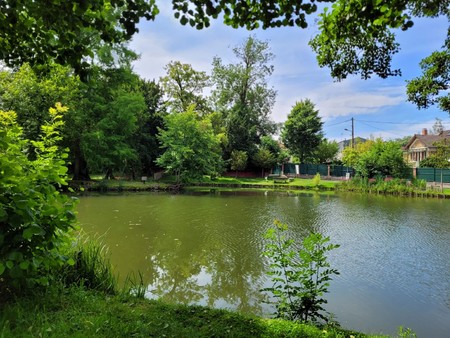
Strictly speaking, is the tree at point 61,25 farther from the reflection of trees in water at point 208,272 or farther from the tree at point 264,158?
the tree at point 264,158

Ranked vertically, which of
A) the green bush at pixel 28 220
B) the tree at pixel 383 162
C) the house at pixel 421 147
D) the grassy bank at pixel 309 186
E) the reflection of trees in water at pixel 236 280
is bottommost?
the reflection of trees in water at pixel 236 280

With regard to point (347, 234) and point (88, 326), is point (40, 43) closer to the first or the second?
point (88, 326)

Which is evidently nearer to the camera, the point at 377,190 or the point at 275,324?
the point at 275,324

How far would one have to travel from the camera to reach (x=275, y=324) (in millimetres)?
3102

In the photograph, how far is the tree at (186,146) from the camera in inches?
981

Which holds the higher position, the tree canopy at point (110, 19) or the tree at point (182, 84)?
the tree at point (182, 84)

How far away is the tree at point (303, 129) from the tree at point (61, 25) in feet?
116

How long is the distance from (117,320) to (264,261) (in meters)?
4.86

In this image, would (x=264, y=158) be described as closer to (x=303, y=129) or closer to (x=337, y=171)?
(x=303, y=129)

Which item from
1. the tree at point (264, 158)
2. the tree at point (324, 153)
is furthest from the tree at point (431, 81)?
the tree at point (324, 153)

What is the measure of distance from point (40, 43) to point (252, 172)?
114 ft

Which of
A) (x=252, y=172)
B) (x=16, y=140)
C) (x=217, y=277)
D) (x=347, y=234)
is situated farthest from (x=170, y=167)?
(x=16, y=140)

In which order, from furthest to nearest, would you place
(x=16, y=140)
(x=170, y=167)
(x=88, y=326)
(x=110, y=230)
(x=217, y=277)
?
(x=170, y=167)
(x=110, y=230)
(x=217, y=277)
(x=16, y=140)
(x=88, y=326)

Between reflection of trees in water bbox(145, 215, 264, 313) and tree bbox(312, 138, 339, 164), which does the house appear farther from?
reflection of trees in water bbox(145, 215, 264, 313)
